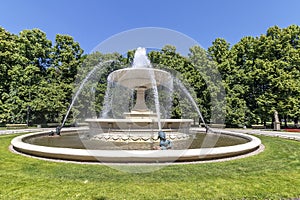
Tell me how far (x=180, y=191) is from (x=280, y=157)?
6.10 metres

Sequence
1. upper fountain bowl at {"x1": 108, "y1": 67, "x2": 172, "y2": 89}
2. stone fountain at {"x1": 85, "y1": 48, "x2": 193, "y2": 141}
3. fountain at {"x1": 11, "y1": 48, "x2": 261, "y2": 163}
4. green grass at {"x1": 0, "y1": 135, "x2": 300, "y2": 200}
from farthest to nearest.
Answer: upper fountain bowl at {"x1": 108, "y1": 67, "x2": 172, "y2": 89}, stone fountain at {"x1": 85, "y1": 48, "x2": 193, "y2": 141}, fountain at {"x1": 11, "y1": 48, "x2": 261, "y2": 163}, green grass at {"x1": 0, "y1": 135, "x2": 300, "y2": 200}

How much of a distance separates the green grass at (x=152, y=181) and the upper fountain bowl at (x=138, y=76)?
332 inches

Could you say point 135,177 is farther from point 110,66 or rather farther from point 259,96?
point 110,66

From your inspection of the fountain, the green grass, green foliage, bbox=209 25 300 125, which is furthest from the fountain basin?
green foliage, bbox=209 25 300 125

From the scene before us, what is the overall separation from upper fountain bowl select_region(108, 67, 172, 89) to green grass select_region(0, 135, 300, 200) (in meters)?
8.44

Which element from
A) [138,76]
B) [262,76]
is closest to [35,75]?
[138,76]

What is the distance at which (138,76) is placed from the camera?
599 inches

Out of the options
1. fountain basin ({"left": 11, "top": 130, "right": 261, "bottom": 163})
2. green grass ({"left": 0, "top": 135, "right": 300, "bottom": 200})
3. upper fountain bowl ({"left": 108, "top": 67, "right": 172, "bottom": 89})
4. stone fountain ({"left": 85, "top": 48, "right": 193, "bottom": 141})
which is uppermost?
upper fountain bowl ({"left": 108, "top": 67, "right": 172, "bottom": 89})

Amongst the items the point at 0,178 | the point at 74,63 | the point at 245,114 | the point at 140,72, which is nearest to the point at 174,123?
the point at 140,72

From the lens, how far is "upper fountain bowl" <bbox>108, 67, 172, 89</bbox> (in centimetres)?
1458

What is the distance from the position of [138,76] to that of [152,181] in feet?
33.5

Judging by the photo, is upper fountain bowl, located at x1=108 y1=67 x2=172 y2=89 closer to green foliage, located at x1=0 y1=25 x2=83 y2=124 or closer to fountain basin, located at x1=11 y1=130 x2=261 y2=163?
fountain basin, located at x1=11 y1=130 x2=261 y2=163

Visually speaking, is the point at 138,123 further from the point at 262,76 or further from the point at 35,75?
the point at 35,75

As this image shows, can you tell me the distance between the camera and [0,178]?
5.98m
